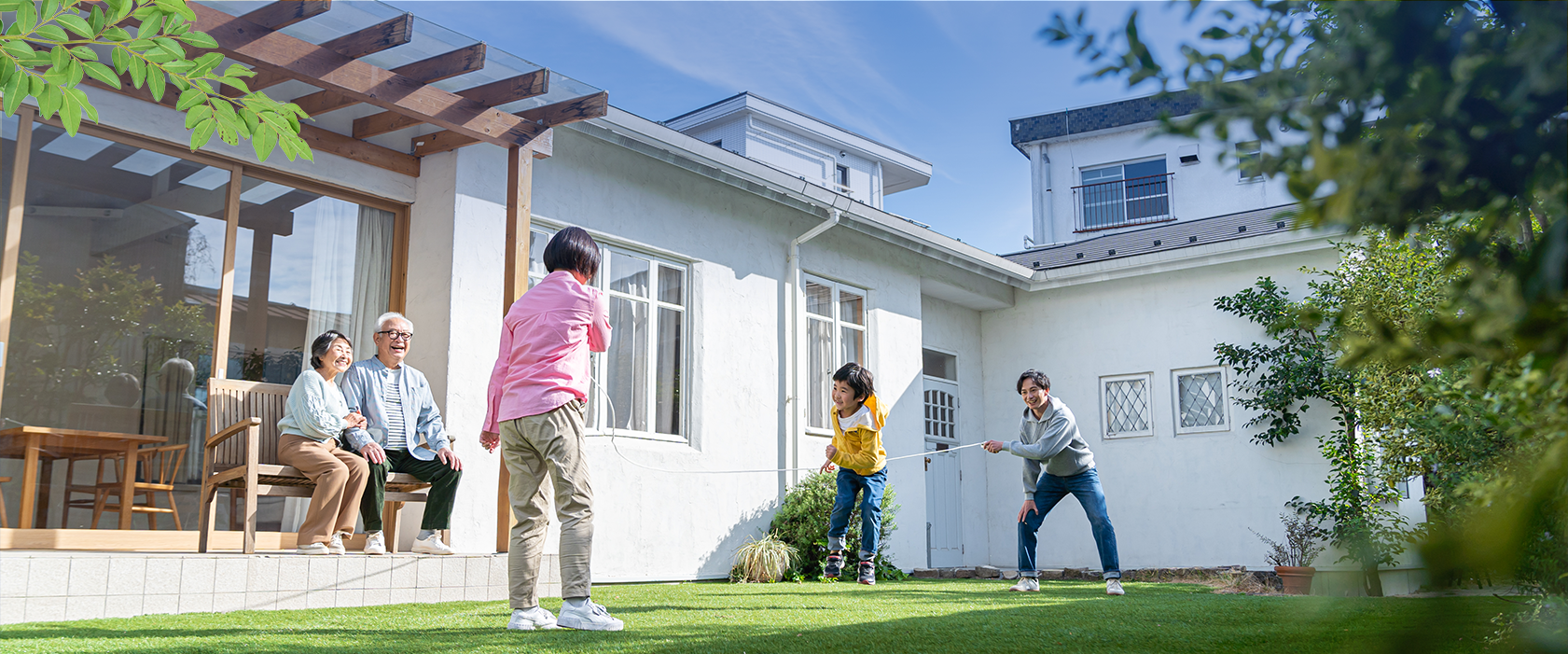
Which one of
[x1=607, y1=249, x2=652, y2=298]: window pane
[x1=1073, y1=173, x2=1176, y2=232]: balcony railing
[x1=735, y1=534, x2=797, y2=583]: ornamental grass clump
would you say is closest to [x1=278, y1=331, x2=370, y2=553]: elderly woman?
[x1=607, y1=249, x2=652, y2=298]: window pane

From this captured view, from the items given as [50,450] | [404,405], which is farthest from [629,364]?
[50,450]

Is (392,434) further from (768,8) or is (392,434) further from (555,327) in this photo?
(768,8)

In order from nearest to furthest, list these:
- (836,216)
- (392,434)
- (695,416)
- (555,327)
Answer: (555,327) → (392,434) → (695,416) → (836,216)

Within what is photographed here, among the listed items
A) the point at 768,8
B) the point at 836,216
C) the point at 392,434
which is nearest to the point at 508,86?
the point at 392,434

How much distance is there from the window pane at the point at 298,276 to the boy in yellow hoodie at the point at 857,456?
318 centimetres

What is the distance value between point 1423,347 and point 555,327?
3.49m

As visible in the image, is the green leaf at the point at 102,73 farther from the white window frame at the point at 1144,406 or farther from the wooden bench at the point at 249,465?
the white window frame at the point at 1144,406

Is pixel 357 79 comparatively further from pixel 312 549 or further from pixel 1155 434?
pixel 1155 434

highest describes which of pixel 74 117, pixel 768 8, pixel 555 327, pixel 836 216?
pixel 768 8

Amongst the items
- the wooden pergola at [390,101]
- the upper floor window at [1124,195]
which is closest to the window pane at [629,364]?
the wooden pergola at [390,101]

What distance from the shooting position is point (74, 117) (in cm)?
280

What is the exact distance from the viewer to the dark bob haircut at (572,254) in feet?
13.8

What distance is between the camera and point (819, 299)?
10578 mm

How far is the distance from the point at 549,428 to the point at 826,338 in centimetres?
675
